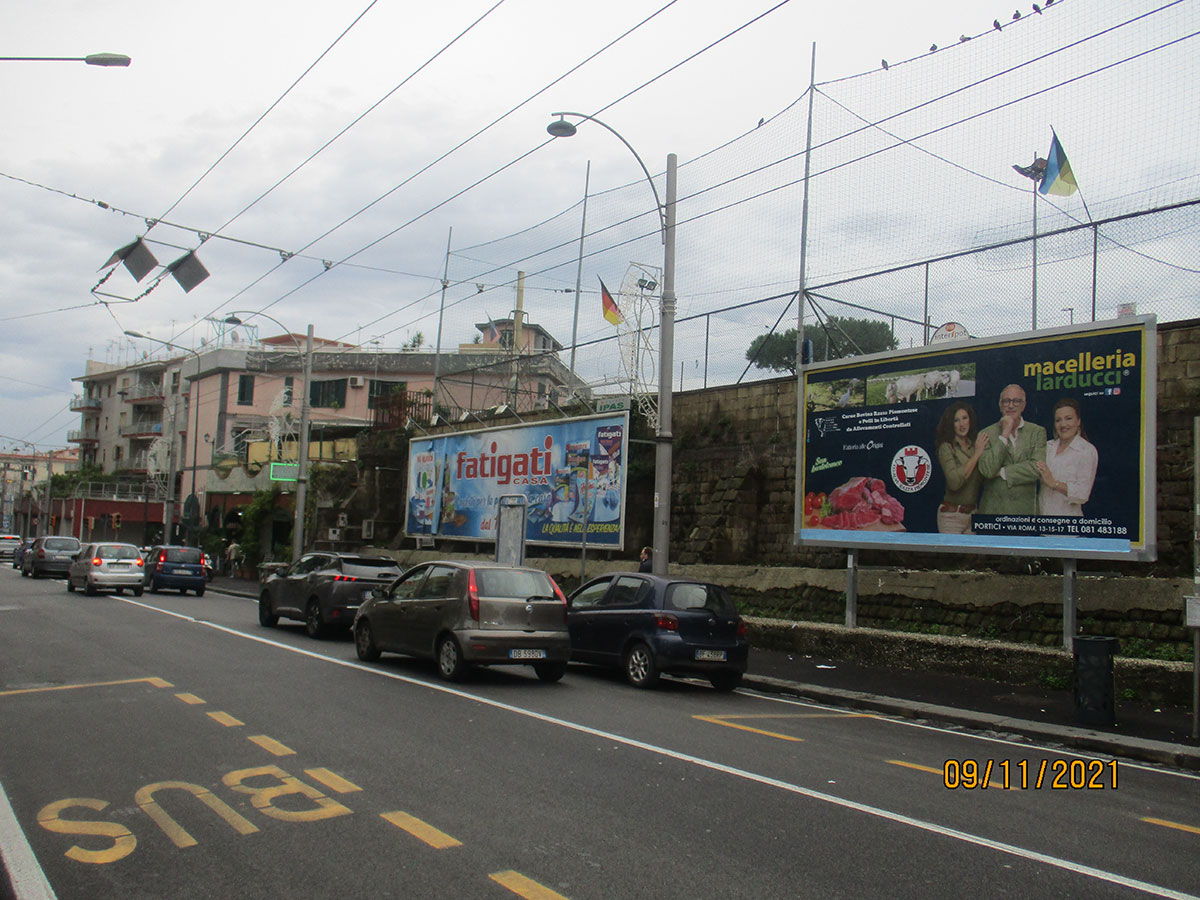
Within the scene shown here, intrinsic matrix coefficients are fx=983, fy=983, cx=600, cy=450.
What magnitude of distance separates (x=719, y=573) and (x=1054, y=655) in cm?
676

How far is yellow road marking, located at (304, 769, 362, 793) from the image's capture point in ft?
21.5

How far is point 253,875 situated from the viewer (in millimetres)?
4895

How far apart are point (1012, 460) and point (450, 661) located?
7.86 m

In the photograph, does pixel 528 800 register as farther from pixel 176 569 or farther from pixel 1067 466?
pixel 176 569

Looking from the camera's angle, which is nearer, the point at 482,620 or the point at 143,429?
the point at 482,620

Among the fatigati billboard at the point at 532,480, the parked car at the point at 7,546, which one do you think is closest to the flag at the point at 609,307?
the fatigati billboard at the point at 532,480

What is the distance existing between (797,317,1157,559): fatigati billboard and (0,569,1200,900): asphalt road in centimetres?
390

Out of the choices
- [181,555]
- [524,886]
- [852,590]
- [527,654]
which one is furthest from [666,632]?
[181,555]

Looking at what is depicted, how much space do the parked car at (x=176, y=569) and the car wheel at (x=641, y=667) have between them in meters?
19.8

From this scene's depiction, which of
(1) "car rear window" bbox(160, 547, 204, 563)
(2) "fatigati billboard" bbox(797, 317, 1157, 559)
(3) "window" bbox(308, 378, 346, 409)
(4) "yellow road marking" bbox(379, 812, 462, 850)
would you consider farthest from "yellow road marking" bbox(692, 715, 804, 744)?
(3) "window" bbox(308, 378, 346, 409)

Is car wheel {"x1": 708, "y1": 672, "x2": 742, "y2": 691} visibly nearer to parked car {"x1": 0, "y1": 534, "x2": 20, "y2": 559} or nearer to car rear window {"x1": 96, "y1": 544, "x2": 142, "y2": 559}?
car rear window {"x1": 96, "y1": 544, "x2": 142, "y2": 559}

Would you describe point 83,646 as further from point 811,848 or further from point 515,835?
point 811,848

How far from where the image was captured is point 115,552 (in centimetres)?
2702
